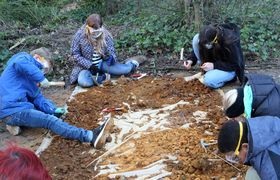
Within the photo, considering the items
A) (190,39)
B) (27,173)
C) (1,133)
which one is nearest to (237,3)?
(190,39)

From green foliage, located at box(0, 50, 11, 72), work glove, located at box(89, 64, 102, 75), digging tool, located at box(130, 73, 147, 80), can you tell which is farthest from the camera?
green foliage, located at box(0, 50, 11, 72)

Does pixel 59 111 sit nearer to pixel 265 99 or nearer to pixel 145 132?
pixel 145 132

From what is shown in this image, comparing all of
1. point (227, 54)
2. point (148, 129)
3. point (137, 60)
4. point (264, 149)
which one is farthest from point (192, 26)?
point (264, 149)

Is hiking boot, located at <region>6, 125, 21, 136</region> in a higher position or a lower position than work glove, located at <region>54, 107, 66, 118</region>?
lower

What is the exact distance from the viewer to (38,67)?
4.36m

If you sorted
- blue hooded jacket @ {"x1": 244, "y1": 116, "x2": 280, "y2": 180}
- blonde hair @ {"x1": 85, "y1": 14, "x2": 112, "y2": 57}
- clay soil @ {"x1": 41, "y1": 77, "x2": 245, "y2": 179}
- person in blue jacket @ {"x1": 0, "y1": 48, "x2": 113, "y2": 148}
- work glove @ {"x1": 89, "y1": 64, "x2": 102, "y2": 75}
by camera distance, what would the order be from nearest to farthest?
blue hooded jacket @ {"x1": 244, "y1": 116, "x2": 280, "y2": 180} → clay soil @ {"x1": 41, "y1": 77, "x2": 245, "y2": 179} → person in blue jacket @ {"x1": 0, "y1": 48, "x2": 113, "y2": 148} → blonde hair @ {"x1": 85, "y1": 14, "x2": 112, "y2": 57} → work glove @ {"x1": 89, "y1": 64, "x2": 102, "y2": 75}

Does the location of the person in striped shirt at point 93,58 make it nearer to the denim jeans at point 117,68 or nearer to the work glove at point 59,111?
the denim jeans at point 117,68

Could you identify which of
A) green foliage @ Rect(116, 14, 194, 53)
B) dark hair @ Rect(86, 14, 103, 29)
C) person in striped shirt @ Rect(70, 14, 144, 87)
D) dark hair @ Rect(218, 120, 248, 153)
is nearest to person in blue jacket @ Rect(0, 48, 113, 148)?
dark hair @ Rect(86, 14, 103, 29)

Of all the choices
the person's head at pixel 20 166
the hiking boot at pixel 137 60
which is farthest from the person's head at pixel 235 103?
the hiking boot at pixel 137 60

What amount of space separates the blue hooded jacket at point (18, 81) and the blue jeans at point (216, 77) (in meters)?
2.08

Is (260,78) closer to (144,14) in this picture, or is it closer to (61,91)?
(61,91)

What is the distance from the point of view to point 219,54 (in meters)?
5.04

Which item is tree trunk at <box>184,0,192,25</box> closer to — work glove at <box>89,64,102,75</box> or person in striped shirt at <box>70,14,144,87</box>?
person in striped shirt at <box>70,14,144,87</box>

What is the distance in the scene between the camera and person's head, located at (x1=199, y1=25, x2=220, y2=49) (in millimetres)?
4703
